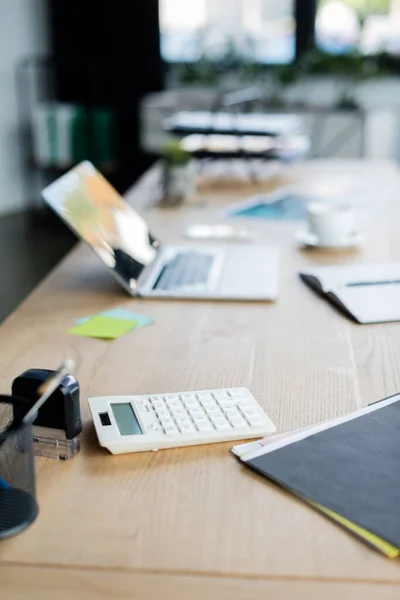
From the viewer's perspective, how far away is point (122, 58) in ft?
16.5

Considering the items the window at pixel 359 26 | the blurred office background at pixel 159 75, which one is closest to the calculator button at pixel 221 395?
the blurred office background at pixel 159 75

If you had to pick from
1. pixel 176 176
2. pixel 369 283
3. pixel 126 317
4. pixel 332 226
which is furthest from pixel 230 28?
pixel 126 317

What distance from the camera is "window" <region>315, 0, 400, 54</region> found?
4.74 meters

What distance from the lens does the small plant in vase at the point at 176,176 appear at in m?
2.31

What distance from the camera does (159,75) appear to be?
16.5 feet

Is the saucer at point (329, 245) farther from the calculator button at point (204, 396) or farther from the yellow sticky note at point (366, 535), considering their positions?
the yellow sticky note at point (366, 535)

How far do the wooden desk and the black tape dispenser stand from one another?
19 mm

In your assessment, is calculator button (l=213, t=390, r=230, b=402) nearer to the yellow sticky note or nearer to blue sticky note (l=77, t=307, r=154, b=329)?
the yellow sticky note

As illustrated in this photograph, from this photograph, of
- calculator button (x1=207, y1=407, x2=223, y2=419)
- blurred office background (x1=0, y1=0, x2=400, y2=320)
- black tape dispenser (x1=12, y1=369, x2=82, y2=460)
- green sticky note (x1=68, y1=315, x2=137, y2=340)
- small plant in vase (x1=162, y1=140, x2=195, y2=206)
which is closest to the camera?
black tape dispenser (x1=12, y1=369, x2=82, y2=460)

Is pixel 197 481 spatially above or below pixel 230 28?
below

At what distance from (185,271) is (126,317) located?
297mm

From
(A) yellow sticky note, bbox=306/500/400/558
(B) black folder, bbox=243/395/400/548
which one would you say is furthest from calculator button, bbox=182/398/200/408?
(A) yellow sticky note, bbox=306/500/400/558

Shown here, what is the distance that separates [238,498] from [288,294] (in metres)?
0.75

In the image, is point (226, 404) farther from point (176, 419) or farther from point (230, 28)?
point (230, 28)
